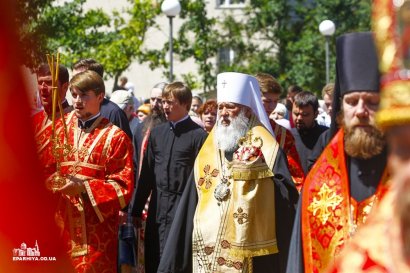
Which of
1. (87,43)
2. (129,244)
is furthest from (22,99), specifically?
(87,43)

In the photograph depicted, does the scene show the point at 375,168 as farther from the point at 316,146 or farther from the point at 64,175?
the point at 316,146

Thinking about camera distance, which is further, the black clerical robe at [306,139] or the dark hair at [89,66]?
the black clerical robe at [306,139]

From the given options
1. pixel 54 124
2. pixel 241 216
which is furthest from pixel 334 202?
pixel 54 124

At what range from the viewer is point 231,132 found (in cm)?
886

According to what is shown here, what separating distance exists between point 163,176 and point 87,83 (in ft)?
5.23

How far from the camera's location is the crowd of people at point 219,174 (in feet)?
19.5

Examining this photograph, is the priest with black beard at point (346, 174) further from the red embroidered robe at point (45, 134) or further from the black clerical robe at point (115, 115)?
the black clerical robe at point (115, 115)

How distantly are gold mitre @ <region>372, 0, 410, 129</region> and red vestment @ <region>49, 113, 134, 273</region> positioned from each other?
5560mm

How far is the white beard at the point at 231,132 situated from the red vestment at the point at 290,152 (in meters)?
0.57

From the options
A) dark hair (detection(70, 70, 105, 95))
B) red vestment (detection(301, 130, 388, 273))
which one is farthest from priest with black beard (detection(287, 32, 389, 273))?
dark hair (detection(70, 70, 105, 95))

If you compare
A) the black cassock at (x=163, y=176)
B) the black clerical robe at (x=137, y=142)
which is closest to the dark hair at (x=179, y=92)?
the black cassock at (x=163, y=176)

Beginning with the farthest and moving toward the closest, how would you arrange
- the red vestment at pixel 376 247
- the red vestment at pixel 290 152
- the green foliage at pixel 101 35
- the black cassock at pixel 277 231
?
1. the green foliage at pixel 101 35
2. the red vestment at pixel 290 152
3. the black cassock at pixel 277 231
4. the red vestment at pixel 376 247

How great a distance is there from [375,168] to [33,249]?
2351mm

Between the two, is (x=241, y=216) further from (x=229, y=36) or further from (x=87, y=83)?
(x=229, y=36)
